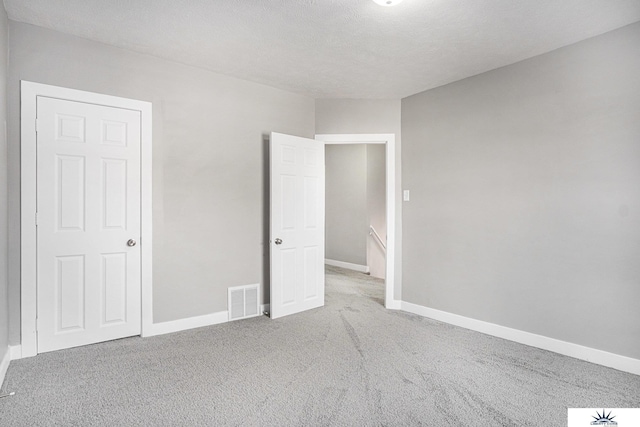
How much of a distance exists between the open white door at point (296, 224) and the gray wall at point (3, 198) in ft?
7.25

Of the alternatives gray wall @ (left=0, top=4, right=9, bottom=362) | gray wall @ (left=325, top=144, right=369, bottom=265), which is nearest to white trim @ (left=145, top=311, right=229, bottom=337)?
gray wall @ (left=0, top=4, right=9, bottom=362)

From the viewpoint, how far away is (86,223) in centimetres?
312

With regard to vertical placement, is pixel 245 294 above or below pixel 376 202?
below

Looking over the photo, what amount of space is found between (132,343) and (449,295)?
317 centimetres

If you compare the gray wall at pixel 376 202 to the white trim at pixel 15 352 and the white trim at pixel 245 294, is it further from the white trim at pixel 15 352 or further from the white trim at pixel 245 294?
the white trim at pixel 15 352

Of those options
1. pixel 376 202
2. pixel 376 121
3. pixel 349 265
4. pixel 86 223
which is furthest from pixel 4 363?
pixel 376 202

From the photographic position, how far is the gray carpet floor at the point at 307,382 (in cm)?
213

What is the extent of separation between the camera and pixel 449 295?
13.1ft

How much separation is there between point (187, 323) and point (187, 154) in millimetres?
1684

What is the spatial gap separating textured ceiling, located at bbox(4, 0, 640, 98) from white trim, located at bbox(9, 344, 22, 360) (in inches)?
99.0

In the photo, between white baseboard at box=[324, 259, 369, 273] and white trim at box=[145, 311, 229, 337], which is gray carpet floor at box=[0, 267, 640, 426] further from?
white baseboard at box=[324, 259, 369, 273]

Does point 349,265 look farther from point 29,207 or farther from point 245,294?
point 29,207

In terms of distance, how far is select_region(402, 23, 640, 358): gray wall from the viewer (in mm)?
2793

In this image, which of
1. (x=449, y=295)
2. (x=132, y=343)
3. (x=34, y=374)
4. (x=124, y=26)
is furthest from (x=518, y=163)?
(x=34, y=374)
